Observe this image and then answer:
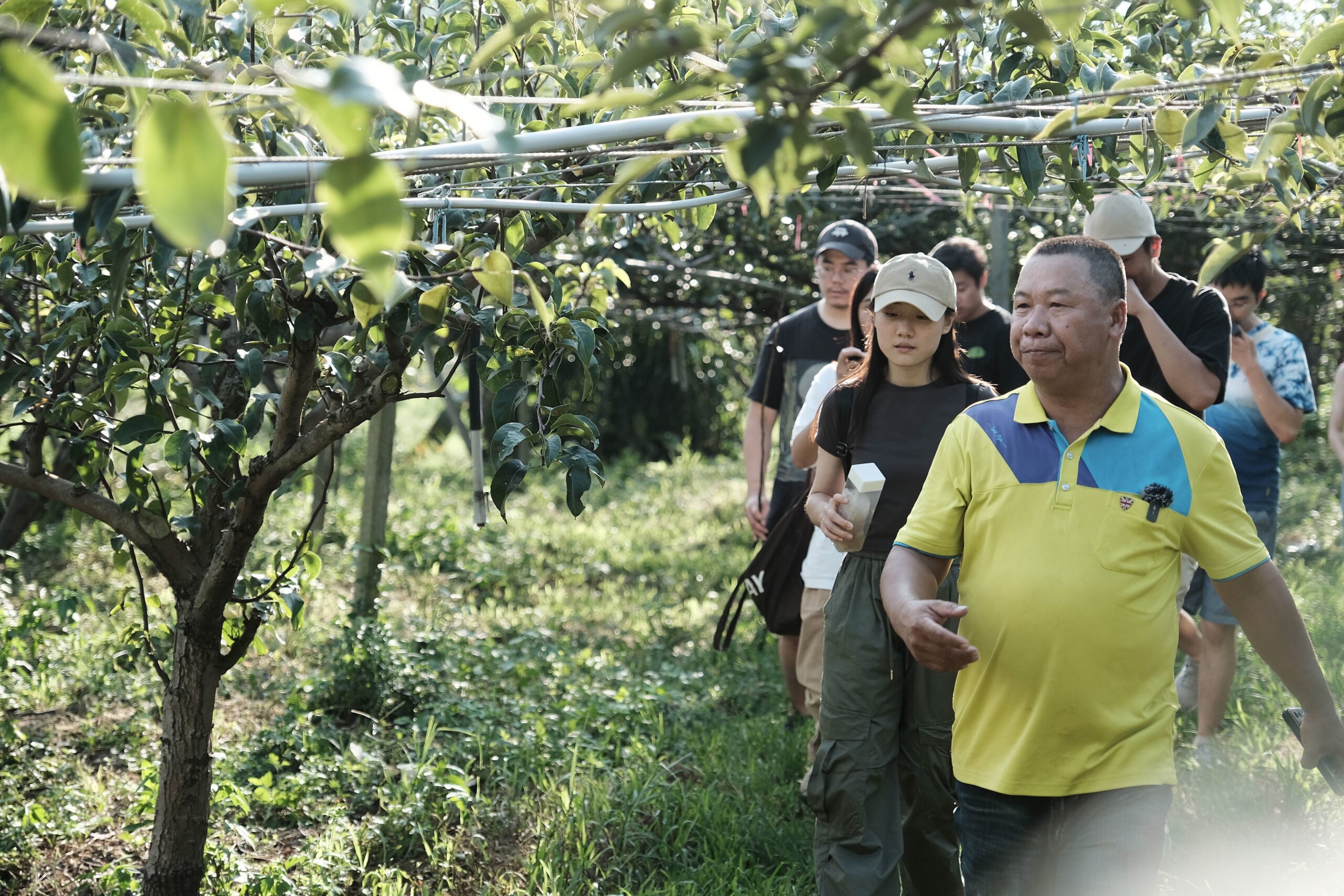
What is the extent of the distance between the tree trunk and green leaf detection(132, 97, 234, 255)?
6.90ft

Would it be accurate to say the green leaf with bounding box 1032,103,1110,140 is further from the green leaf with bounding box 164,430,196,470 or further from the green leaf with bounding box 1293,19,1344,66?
the green leaf with bounding box 164,430,196,470

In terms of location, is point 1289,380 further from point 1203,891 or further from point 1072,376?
point 1072,376

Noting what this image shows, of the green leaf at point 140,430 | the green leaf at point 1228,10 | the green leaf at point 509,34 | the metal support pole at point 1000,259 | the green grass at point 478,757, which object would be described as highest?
the metal support pole at point 1000,259

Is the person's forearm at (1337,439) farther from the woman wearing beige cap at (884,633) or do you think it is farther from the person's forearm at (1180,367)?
the woman wearing beige cap at (884,633)

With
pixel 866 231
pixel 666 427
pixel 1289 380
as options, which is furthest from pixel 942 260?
pixel 666 427

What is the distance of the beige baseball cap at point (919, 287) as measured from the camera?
2.87m

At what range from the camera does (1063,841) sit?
214 centimetres

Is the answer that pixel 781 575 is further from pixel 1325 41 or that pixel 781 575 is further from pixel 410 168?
pixel 1325 41

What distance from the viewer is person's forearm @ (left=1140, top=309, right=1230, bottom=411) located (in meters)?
3.15

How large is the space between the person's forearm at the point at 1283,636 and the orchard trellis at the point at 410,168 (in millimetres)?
571

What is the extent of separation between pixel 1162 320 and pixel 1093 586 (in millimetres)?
1415

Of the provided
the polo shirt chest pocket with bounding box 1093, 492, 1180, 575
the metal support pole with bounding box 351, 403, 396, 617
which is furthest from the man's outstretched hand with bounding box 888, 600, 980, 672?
the metal support pole with bounding box 351, 403, 396, 617

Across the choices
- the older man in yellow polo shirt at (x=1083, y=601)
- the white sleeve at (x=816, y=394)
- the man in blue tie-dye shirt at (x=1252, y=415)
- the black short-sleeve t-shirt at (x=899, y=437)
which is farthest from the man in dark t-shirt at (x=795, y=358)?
the older man in yellow polo shirt at (x=1083, y=601)

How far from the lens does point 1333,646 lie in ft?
16.5
